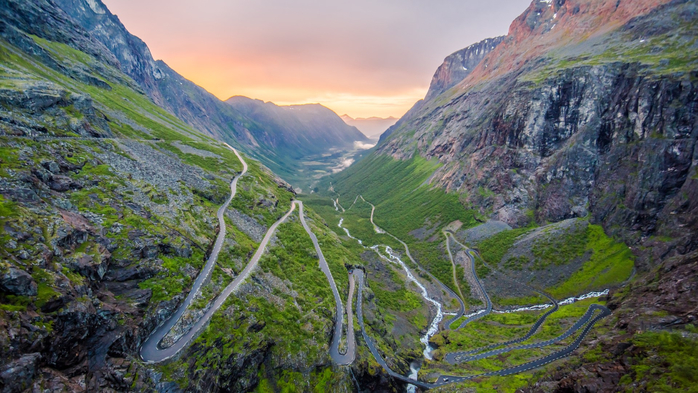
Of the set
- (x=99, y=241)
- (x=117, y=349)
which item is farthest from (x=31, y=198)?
(x=117, y=349)

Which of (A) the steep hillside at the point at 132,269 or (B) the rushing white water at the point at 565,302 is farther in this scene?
(B) the rushing white water at the point at 565,302

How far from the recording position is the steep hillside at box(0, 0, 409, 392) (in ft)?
95.0

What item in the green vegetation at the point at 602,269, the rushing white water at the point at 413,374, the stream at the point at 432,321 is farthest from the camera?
the green vegetation at the point at 602,269

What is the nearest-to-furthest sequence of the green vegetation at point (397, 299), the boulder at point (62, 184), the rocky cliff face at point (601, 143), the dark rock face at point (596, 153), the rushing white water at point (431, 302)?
the boulder at point (62, 184), the rushing white water at point (431, 302), the green vegetation at point (397, 299), the dark rock face at point (596, 153), the rocky cliff face at point (601, 143)

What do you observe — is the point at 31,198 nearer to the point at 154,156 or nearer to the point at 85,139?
the point at 85,139

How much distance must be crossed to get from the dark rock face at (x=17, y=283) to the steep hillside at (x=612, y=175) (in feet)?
204

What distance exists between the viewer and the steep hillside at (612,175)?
46.3 metres

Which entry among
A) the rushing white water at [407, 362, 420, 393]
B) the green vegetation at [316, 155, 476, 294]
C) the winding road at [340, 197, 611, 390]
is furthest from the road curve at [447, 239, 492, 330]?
the rushing white water at [407, 362, 420, 393]

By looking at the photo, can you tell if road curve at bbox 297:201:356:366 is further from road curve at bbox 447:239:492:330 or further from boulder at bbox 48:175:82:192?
boulder at bbox 48:175:82:192

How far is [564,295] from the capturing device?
86438 mm

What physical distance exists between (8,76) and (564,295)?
166 m

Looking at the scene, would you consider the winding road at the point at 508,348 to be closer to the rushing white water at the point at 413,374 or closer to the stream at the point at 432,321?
the rushing white water at the point at 413,374

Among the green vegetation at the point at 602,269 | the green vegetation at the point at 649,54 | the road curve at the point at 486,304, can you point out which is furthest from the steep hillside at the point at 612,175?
the road curve at the point at 486,304

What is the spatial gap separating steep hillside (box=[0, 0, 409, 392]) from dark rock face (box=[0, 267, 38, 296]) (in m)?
0.10
